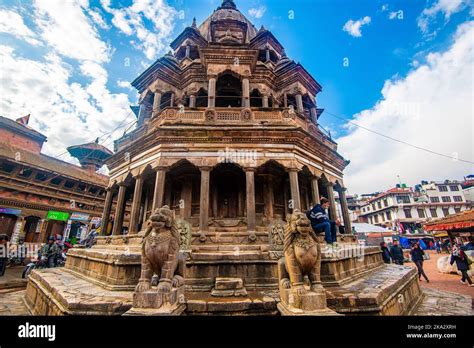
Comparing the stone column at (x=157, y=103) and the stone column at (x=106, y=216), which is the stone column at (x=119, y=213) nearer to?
the stone column at (x=106, y=216)

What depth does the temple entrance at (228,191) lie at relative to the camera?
10641 mm

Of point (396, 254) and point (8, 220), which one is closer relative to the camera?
point (396, 254)

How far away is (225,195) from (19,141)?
2215 centimetres

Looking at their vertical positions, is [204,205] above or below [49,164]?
below

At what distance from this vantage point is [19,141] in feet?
65.5

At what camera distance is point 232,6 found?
877 inches

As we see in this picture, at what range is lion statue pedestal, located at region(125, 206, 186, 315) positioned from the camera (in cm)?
342

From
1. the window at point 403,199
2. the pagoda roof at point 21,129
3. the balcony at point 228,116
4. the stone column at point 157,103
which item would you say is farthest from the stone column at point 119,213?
the window at point 403,199

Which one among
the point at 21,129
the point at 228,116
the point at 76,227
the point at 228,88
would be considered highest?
the point at 21,129

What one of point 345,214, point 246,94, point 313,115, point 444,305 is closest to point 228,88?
point 246,94

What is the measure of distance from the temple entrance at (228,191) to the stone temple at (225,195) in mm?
52

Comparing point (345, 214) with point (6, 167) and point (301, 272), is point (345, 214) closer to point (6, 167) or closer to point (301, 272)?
point (301, 272)

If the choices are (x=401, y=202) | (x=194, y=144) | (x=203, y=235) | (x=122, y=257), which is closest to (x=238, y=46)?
(x=194, y=144)
